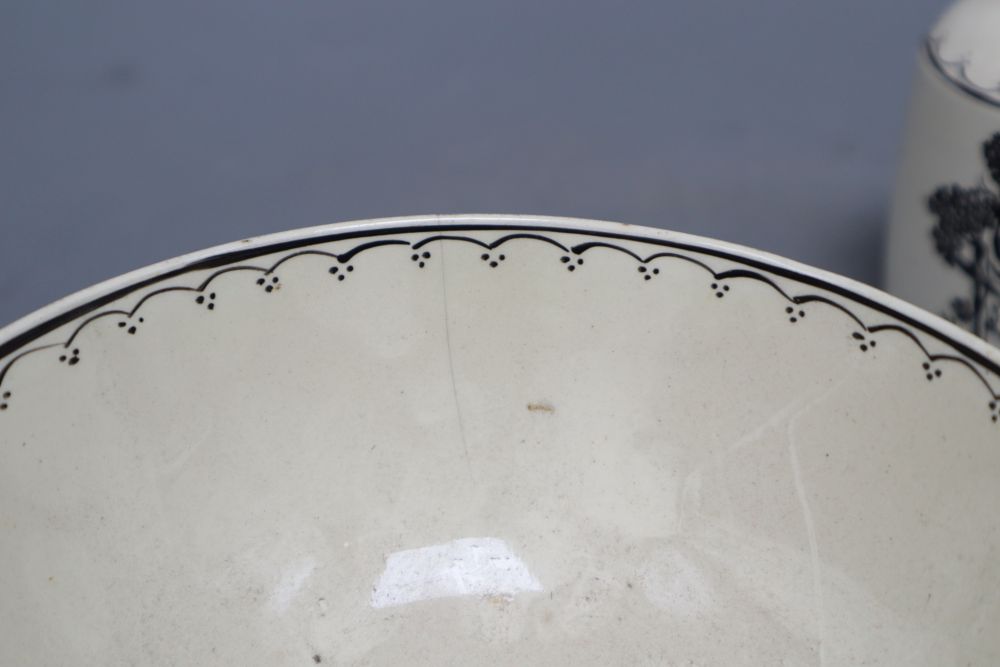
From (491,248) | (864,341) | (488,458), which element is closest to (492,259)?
(491,248)

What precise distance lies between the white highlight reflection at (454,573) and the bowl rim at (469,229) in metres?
0.20

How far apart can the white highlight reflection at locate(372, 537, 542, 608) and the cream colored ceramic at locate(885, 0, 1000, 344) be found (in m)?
0.35

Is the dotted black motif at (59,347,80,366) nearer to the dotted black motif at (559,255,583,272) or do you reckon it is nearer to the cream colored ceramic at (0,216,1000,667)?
the cream colored ceramic at (0,216,1000,667)

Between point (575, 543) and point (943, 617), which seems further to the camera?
point (575, 543)

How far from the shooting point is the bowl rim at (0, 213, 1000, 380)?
708 millimetres

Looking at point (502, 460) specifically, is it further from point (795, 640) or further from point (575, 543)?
point (795, 640)

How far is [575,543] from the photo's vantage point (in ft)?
2.65

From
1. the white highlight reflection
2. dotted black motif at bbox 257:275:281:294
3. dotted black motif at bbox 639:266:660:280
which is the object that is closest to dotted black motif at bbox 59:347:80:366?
dotted black motif at bbox 257:275:281:294

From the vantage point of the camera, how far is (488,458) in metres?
0.82

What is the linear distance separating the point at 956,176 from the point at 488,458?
0.36 meters

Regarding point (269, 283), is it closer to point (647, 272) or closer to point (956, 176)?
point (647, 272)

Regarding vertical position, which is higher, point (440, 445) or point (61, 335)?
point (61, 335)

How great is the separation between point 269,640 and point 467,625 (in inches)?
4.8

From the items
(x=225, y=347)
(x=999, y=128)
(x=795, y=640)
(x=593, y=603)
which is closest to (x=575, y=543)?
(x=593, y=603)
